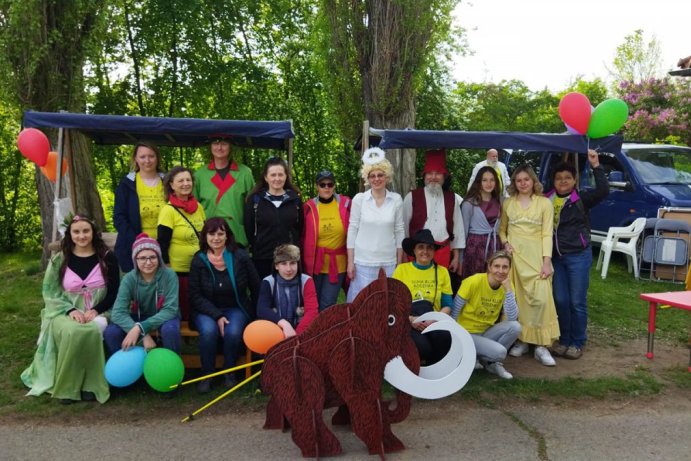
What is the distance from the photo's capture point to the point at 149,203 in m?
4.56

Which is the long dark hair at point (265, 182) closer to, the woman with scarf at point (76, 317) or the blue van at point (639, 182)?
the woman with scarf at point (76, 317)

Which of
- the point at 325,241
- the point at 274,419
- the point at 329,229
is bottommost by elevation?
the point at 274,419

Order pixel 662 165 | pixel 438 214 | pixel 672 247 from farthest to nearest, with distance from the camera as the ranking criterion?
pixel 662 165, pixel 672 247, pixel 438 214

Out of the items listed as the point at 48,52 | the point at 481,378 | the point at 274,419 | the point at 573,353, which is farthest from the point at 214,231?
the point at 48,52

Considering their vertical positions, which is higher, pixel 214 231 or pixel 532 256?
pixel 214 231

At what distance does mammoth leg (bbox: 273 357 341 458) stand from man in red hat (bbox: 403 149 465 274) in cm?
202

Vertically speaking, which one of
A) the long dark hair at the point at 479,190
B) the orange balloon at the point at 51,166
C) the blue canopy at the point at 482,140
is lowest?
the long dark hair at the point at 479,190

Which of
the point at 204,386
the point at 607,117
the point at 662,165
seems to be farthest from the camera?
the point at 662,165

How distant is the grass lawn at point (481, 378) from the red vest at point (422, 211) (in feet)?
4.33

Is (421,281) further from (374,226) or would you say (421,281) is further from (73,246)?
(73,246)

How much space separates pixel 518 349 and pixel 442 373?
5.84 feet

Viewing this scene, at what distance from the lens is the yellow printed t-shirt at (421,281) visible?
4297 mm

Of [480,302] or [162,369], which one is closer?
[162,369]

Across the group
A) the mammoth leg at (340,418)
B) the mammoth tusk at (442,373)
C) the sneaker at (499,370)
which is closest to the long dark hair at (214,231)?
the mammoth leg at (340,418)
